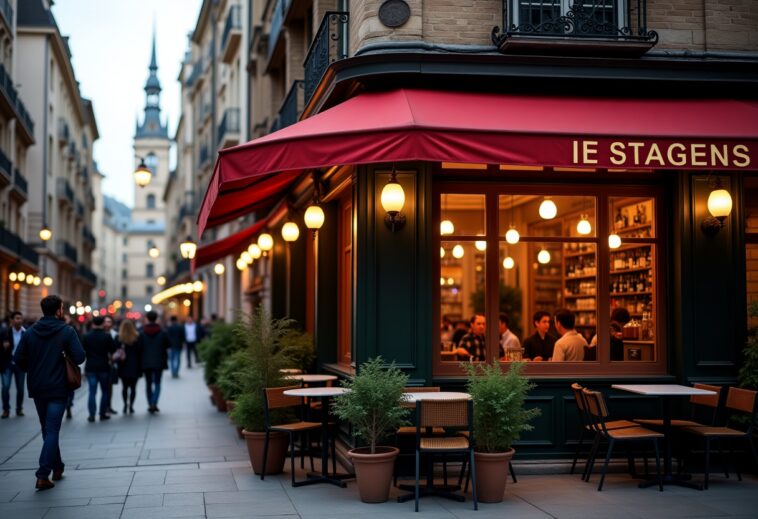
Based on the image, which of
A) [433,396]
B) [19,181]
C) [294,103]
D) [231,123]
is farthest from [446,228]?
[19,181]

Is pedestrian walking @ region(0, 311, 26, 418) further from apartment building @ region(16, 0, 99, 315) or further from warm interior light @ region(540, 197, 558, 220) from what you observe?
apartment building @ region(16, 0, 99, 315)

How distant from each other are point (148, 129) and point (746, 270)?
120 metres

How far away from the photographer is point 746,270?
36.4 feet

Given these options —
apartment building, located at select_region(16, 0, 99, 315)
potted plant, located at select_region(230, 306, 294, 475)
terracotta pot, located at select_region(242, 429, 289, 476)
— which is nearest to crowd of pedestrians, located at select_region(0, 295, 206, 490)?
potted plant, located at select_region(230, 306, 294, 475)

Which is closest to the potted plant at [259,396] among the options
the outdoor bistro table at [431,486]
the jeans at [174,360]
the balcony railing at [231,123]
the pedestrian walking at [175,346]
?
the outdoor bistro table at [431,486]

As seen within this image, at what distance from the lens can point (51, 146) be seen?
5175cm

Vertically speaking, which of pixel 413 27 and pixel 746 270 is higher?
pixel 413 27

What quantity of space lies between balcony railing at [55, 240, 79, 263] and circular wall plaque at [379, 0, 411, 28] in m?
48.1

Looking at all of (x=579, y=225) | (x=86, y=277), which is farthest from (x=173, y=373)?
(x=86, y=277)

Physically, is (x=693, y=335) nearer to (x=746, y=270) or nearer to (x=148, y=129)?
(x=746, y=270)

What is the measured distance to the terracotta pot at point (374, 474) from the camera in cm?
903

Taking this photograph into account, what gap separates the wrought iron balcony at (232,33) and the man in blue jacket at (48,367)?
23204mm

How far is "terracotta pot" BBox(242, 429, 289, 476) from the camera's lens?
1071 cm

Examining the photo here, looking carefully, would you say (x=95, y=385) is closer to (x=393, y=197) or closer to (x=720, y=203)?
(x=393, y=197)
